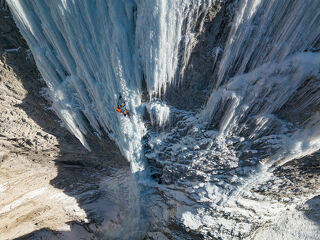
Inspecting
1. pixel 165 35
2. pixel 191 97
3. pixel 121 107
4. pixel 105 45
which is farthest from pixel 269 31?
pixel 121 107

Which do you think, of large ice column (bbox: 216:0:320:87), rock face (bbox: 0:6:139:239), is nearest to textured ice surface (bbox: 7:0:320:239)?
large ice column (bbox: 216:0:320:87)

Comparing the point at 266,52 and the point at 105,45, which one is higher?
the point at 105,45

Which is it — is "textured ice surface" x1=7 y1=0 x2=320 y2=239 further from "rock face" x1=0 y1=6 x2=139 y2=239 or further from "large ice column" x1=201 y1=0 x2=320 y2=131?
"rock face" x1=0 y1=6 x2=139 y2=239

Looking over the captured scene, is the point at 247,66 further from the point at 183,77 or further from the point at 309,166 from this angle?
the point at 309,166

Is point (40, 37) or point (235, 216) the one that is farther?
point (235, 216)

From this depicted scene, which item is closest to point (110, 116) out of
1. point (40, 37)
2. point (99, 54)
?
point (99, 54)

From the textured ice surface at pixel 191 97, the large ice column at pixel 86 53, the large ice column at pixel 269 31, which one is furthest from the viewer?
the large ice column at pixel 86 53

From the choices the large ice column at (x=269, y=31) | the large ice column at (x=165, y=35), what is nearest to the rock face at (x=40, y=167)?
the large ice column at (x=165, y=35)

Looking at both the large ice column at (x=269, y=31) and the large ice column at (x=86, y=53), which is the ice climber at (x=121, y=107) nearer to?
the large ice column at (x=86, y=53)

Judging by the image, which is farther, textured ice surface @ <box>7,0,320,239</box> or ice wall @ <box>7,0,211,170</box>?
ice wall @ <box>7,0,211,170</box>

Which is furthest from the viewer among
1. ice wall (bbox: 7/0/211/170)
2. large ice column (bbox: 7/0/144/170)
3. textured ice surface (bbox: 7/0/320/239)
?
large ice column (bbox: 7/0/144/170)

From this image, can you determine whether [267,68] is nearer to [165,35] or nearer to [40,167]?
[165,35]
